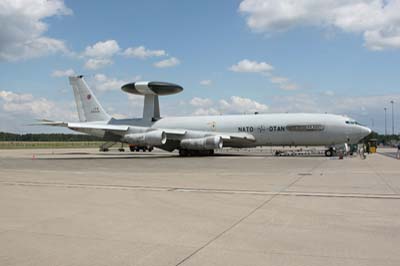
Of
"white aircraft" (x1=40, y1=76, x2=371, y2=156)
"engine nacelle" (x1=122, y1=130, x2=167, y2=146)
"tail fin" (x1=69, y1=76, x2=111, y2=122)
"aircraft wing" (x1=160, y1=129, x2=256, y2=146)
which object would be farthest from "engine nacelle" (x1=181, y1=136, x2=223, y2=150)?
"tail fin" (x1=69, y1=76, x2=111, y2=122)

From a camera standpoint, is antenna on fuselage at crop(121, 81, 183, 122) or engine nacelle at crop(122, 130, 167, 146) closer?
engine nacelle at crop(122, 130, 167, 146)

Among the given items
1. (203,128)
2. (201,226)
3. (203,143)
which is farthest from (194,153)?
(201,226)

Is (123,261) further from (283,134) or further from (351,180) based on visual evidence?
(283,134)

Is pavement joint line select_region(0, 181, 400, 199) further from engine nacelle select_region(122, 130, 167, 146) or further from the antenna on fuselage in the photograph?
the antenna on fuselage

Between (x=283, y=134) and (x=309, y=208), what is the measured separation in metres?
27.0

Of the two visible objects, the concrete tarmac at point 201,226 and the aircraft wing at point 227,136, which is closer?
the concrete tarmac at point 201,226

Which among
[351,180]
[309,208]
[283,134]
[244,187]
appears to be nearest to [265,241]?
[309,208]

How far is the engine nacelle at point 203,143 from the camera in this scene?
36.2m

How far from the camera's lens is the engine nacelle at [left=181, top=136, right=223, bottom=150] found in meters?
36.2

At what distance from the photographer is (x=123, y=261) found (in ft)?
16.9

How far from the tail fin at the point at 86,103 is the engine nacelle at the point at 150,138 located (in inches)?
343

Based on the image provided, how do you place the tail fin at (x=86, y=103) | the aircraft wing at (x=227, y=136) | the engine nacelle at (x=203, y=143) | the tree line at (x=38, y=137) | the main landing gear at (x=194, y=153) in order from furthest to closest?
the tree line at (x=38, y=137) → the tail fin at (x=86, y=103) → the main landing gear at (x=194, y=153) → the aircraft wing at (x=227, y=136) → the engine nacelle at (x=203, y=143)

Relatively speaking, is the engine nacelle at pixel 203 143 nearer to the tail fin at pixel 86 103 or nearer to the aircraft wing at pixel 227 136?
the aircraft wing at pixel 227 136

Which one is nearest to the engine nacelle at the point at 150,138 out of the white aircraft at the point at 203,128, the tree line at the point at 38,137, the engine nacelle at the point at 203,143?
the white aircraft at the point at 203,128
